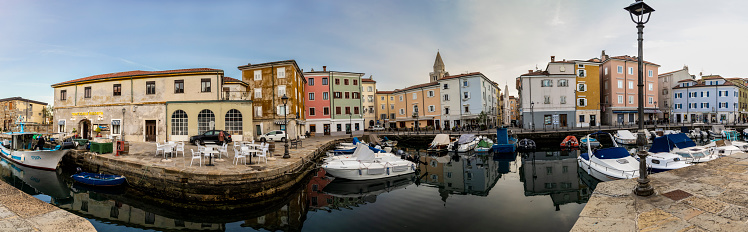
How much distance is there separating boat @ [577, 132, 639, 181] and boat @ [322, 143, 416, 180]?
9771 millimetres

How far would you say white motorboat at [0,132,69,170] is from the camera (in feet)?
63.0

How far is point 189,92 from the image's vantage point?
28188mm

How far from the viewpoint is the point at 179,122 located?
90.2ft

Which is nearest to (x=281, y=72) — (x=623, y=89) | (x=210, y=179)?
(x=210, y=179)

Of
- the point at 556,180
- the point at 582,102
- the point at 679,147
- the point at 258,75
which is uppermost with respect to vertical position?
the point at 258,75

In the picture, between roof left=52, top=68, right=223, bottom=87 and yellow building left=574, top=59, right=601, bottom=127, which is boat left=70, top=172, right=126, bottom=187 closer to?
roof left=52, top=68, right=223, bottom=87

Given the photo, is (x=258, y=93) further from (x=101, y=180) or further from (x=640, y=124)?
(x=640, y=124)

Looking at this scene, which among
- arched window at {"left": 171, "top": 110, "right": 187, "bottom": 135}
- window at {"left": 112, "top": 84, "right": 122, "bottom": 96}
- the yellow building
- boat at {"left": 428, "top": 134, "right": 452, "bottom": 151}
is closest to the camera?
arched window at {"left": 171, "top": 110, "right": 187, "bottom": 135}

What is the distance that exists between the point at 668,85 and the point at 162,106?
294ft

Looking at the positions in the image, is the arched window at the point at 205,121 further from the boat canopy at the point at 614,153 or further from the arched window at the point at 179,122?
the boat canopy at the point at 614,153

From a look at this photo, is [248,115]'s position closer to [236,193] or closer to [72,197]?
[72,197]

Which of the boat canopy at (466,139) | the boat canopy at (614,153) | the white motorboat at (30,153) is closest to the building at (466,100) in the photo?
the boat canopy at (466,139)

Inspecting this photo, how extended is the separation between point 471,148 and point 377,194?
1985 centimetres

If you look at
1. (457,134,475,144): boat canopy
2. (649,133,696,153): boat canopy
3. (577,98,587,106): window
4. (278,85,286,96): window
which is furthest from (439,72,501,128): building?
(649,133,696,153): boat canopy
